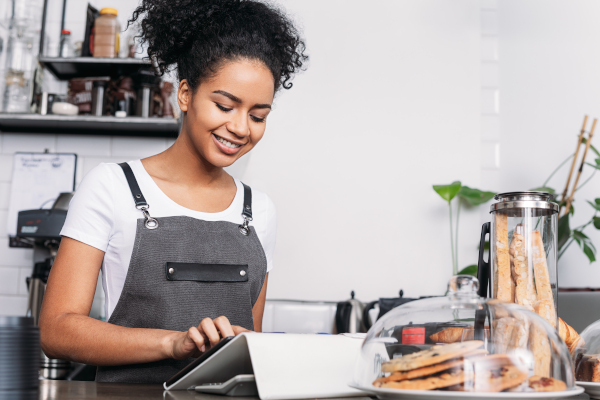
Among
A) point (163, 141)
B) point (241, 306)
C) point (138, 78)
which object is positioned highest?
point (138, 78)

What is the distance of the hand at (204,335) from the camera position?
73cm

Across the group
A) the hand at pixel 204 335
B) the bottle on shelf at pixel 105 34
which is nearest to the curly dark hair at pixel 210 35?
the hand at pixel 204 335

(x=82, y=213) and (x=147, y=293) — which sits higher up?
(x=82, y=213)

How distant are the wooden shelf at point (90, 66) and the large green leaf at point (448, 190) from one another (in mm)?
1286

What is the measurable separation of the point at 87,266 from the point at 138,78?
1613mm

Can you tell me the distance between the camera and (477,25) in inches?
108

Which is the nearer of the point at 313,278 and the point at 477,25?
the point at 313,278

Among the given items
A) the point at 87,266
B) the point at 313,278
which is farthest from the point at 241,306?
the point at 313,278

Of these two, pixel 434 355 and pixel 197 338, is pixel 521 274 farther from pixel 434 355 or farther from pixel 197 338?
pixel 197 338

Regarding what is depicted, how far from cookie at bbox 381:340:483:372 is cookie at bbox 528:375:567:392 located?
5cm

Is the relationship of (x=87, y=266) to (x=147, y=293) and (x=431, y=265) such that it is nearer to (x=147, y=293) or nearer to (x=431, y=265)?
(x=147, y=293)

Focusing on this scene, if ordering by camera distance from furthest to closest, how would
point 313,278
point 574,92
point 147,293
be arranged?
1. point 313,278
2. point 574,92
3. point 147,293

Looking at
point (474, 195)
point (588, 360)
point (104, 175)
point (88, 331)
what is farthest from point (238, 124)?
point (474, 195)

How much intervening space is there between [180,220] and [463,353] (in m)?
0.74
